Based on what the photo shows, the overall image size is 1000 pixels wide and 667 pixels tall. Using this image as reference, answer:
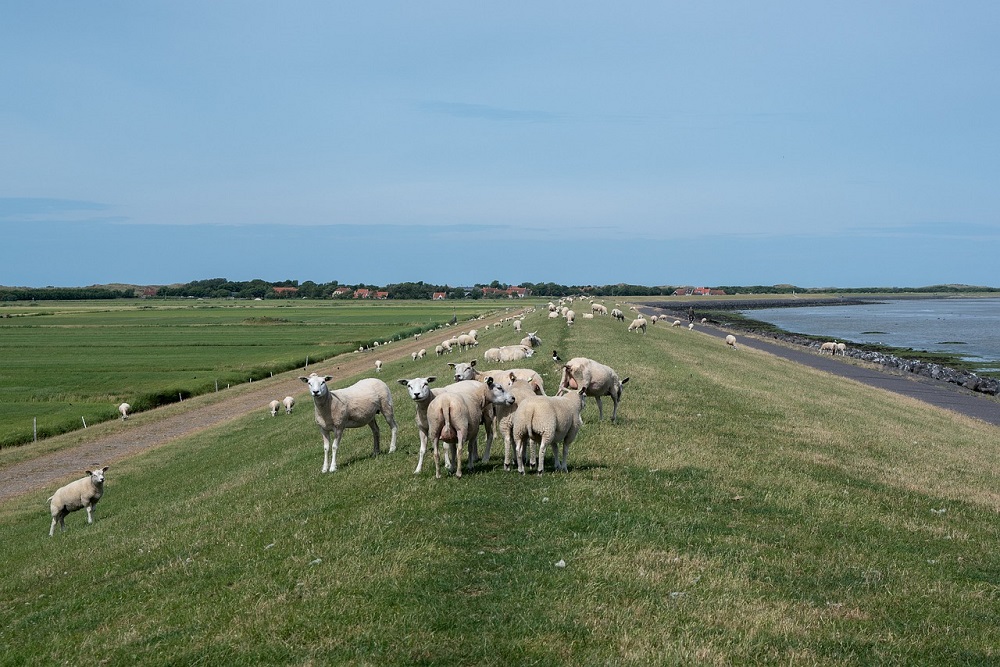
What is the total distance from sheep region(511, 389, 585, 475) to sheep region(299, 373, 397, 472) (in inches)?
178

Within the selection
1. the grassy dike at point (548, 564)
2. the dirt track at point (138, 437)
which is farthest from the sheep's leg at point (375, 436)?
the dirt track at point (138, 437)

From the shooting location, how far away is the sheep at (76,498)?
22031mm

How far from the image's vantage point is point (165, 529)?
16.5 metres

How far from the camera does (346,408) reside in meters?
18.6

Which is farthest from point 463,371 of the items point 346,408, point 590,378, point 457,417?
point 457,417

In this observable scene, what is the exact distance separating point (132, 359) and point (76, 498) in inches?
2227

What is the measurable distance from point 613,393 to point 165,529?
1142 cm

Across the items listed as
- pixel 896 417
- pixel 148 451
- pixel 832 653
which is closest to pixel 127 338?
pixel 148 451

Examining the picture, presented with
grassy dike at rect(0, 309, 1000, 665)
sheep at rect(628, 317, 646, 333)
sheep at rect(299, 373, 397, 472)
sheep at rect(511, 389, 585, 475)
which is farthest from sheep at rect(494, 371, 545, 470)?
sheep at rect(628, 317, 646, 333)

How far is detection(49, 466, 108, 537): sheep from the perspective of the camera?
72.3 feet

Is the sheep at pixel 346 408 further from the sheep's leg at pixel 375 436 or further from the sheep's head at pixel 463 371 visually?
the sheep's head at pixel 463 371

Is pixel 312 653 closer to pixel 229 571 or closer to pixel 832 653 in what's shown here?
pixel 229 571

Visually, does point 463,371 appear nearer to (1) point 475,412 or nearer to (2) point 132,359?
(1) point 475,412

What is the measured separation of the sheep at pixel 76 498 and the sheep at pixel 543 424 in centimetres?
1311
